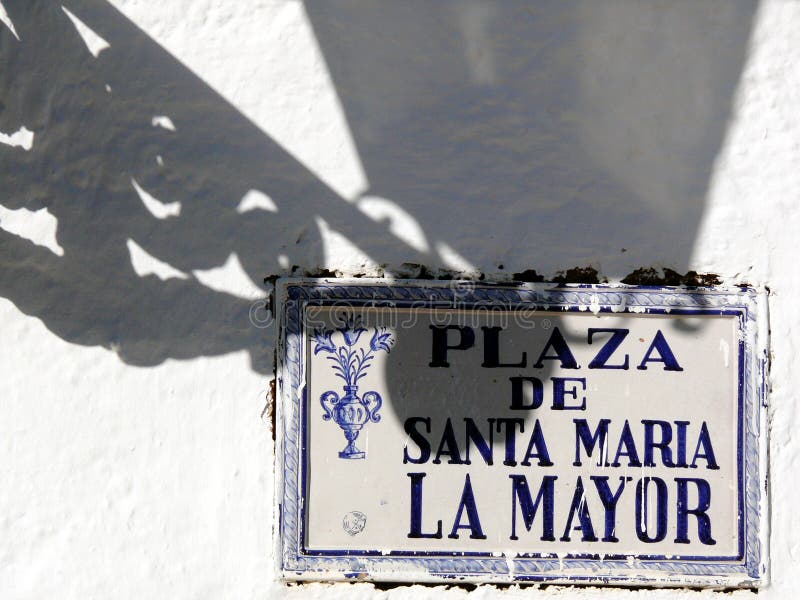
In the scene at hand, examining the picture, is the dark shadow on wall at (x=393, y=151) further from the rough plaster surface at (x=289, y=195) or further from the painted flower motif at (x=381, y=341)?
the painted flower motif at (x=381, y=341)

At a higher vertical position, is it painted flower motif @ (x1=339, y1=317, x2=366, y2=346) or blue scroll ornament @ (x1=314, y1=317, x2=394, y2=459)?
painted flower motif @ (x1=339, y1=317, x2=366, y2=346)

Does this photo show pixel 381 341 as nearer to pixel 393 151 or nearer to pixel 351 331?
pixel 351 331

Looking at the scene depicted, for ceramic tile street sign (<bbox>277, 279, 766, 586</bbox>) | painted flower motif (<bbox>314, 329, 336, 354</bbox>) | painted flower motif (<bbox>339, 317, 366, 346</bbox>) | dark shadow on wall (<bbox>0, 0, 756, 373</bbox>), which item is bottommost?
ceramic tile street sign (<bbox>277, 279, 766, 586</bbox>)

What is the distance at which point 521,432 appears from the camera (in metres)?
1.84

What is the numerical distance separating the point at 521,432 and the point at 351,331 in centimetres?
47

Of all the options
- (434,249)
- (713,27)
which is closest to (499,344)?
(434,249)

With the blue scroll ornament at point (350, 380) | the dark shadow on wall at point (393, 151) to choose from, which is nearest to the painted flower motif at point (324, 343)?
the blue scroll ornament at point (350, 380)

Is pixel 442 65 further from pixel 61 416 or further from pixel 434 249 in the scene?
pixel 61 416

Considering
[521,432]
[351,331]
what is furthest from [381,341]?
[521,432]

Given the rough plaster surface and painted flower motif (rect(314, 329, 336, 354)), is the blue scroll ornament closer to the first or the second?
painted flower motif (rect(314, 329, 336, 354))

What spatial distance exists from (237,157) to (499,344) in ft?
2.51

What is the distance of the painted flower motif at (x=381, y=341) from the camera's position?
6.02ft

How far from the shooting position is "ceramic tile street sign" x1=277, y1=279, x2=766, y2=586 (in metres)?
1.83

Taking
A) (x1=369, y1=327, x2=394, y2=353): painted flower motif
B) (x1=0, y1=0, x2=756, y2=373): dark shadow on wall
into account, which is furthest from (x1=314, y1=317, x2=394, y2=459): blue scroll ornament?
(x1=0, y1=0, x2=756, y2=373): dark shadow on wall
